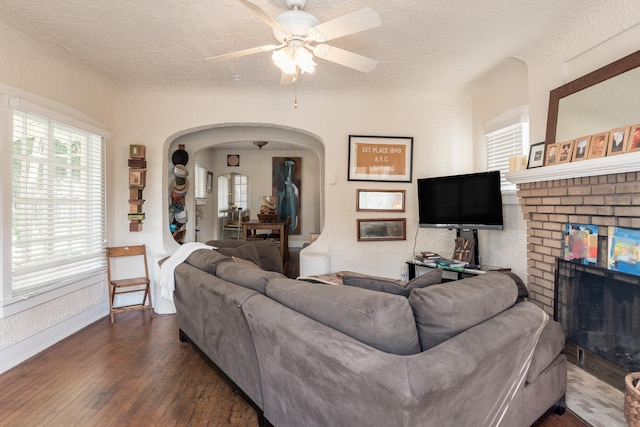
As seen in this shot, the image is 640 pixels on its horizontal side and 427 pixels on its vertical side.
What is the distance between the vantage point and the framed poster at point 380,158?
4.14 metres

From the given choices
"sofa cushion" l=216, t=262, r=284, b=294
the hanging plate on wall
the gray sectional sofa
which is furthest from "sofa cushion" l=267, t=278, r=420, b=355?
the hanging plate on wall

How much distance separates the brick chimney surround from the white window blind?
4.12 metres

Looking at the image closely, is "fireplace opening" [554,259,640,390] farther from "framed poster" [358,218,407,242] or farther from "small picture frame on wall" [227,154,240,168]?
"small picture frame on wall" [227,154,240,168]

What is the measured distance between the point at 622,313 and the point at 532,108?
1.76 m

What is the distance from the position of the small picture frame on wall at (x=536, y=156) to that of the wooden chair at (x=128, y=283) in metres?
3.98

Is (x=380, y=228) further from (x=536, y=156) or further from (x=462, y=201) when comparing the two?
(x=536, y=156)

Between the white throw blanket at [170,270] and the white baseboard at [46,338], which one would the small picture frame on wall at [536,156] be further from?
the white baseboard at [46,338]

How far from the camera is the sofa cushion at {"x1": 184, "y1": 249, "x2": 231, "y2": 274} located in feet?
8.09

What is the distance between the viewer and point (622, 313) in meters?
2.10

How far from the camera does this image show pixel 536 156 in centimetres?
277

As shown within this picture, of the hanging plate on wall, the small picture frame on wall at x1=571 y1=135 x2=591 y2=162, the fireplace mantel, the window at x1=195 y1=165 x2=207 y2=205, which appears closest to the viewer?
the fireplace mantel

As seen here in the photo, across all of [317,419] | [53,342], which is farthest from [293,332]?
[53,342]

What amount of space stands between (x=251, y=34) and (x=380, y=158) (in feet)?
6.88

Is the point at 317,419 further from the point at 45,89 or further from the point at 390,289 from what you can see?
the point at 45,89
